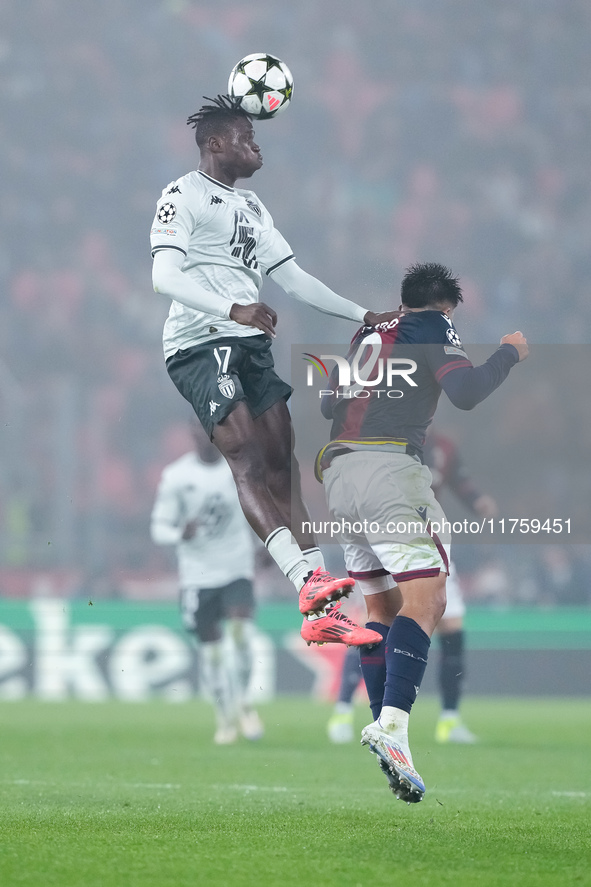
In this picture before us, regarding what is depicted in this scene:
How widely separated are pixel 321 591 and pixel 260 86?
221 cm

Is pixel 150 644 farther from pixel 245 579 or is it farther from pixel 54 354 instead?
pixel 54 354

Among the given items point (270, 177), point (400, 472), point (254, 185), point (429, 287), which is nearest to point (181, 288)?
point (429, 287)

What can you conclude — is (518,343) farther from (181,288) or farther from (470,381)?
(181,288)

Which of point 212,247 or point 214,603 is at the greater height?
point 212,247

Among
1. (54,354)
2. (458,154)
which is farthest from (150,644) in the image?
(458,154)

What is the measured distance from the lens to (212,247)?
5109 mm

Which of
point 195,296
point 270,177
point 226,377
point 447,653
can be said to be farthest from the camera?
point 270,177

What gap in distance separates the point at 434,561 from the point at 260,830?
3.80 ft

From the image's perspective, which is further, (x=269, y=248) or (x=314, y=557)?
(x=269, y=248)

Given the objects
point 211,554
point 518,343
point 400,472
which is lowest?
point 400,472

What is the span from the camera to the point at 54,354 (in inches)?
758

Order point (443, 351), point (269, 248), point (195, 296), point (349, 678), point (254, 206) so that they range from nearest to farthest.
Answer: point (443, 351), point (195, 296), point (254, 206), point (269, 248), point (349, 678)

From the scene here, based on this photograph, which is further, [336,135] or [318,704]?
[336,135]

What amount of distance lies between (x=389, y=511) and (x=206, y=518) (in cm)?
505
